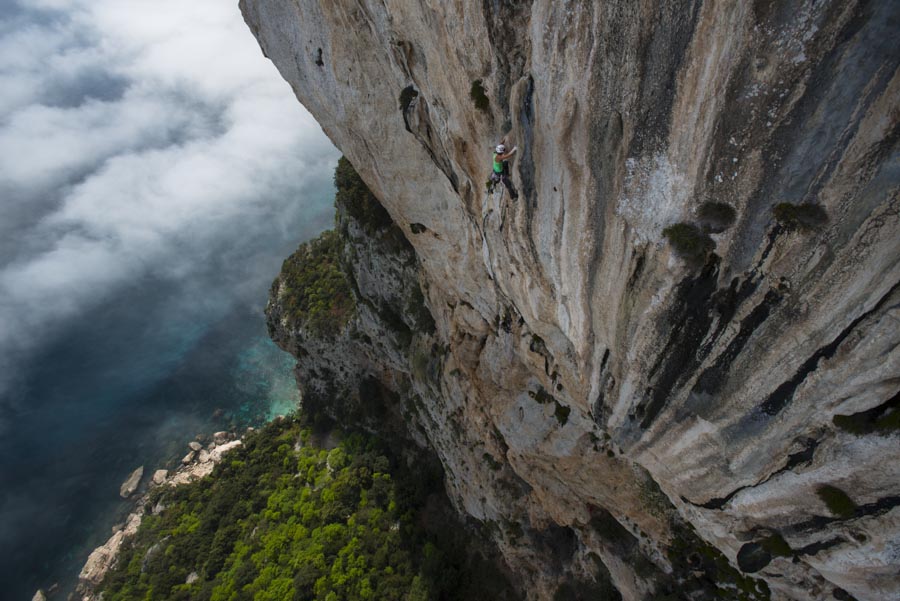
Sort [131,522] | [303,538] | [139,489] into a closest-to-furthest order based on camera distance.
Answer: [303,538]
[131,522]
[139,489]

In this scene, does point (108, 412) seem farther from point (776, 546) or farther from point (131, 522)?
point (776, 546)

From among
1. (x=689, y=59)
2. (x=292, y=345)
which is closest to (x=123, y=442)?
(x=292, y=345)

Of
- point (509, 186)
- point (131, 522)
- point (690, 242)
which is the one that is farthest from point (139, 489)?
point (690, 242)

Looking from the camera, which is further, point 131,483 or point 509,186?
point 131,483

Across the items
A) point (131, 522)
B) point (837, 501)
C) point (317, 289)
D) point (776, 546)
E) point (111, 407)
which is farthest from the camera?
point (111, 407)

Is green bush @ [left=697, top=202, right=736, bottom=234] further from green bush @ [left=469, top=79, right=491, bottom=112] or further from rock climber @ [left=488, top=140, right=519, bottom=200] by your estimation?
green bush @ [left=469, top=79, right=491, bottom=112]

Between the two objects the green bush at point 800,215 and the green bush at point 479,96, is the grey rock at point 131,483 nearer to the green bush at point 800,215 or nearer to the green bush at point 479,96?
the green bush at point 479,96

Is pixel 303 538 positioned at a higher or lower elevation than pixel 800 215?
higher
